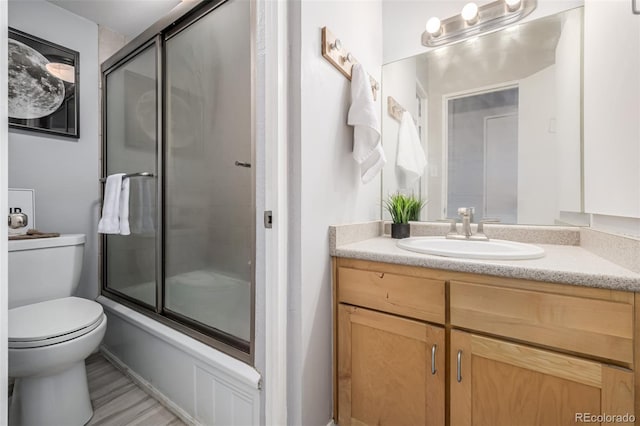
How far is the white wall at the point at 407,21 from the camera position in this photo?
1508 mm

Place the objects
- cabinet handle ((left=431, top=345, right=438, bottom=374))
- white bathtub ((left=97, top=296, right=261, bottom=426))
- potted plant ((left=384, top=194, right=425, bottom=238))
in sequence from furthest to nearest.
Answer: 1. potted plant ((left=384, top=194, right=425, bottom=238))
2. white bathtub ((left=97, top=296, right=261, bottom=426))
3. cabinet handle ((left=431, top=345, right=438, bottom=374))

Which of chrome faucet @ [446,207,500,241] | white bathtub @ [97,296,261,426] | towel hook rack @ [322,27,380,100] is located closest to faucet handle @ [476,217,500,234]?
chrome faucet @ [446,207,500,241]

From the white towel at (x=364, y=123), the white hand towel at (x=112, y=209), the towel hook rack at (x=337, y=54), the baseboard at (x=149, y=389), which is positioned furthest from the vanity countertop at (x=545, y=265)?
the white hand towel at (x=112, y=209)

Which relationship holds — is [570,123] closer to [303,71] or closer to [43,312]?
[303,71]

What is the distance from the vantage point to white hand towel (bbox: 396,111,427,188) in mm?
1553

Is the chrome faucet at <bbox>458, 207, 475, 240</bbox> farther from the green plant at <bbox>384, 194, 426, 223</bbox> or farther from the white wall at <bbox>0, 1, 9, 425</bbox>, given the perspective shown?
the white wall at <bbox>0, 1, 9, 425</bbox>

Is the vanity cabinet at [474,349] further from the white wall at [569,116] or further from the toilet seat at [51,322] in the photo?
the toilet seat at [51,322]

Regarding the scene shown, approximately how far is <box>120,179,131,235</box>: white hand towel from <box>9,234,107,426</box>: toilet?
10.0 inches

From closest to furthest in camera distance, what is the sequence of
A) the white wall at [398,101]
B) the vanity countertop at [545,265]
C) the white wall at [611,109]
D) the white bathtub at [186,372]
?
1. the vanity countertop at [545,265]
2. the white wall at [611,109]
3. the white bathtub at [186,372]
4. the white wall at [398,101]

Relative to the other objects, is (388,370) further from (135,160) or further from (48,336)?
(135,160)

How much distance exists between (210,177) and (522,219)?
152 centimetres

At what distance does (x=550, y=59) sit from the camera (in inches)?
50.1

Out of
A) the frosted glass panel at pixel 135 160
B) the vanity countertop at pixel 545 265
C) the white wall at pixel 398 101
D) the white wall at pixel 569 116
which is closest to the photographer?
the vanity countertop at pixel 545 265

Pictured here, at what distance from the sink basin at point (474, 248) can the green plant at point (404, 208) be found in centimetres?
23
